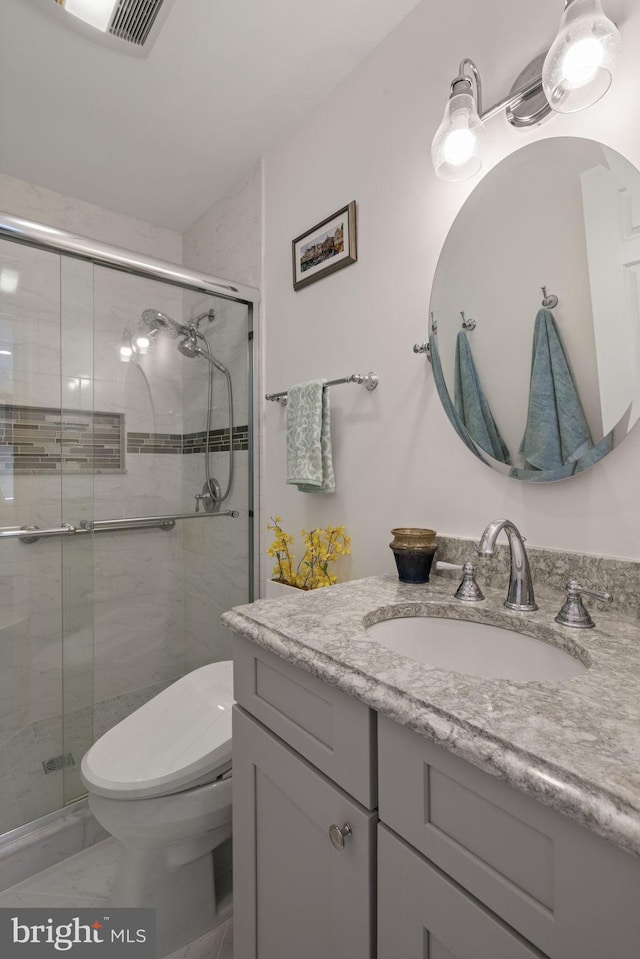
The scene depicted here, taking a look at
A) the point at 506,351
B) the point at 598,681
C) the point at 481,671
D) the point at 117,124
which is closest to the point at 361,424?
the point at 506,351

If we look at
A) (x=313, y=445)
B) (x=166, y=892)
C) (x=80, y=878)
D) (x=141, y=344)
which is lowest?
(x=80, y=878)

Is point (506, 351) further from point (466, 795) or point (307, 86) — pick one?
point (307, 86)

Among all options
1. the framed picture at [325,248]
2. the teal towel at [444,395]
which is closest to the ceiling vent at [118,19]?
the framed picture at [325,248]

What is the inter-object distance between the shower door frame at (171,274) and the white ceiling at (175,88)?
481mm

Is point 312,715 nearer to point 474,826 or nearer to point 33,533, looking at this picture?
point 474,826

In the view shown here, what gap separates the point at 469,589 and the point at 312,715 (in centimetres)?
41

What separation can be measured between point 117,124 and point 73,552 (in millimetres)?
1542

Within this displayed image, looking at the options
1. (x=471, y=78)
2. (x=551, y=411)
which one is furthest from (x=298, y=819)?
(x=471, y=78)

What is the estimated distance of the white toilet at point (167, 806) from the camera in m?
1.04

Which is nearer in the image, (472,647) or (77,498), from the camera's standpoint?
(472,647)

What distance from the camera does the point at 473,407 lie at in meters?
1.09

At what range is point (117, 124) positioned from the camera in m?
1.69

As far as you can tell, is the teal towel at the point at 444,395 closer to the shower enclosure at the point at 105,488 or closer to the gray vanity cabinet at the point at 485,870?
the gray vanity cabinet at the point at 485,870

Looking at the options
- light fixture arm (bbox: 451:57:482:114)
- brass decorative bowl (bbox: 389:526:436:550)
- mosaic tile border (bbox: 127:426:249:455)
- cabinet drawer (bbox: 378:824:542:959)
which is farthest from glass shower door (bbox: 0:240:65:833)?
cabinet drawer (bbox: 378:824:542:959)
